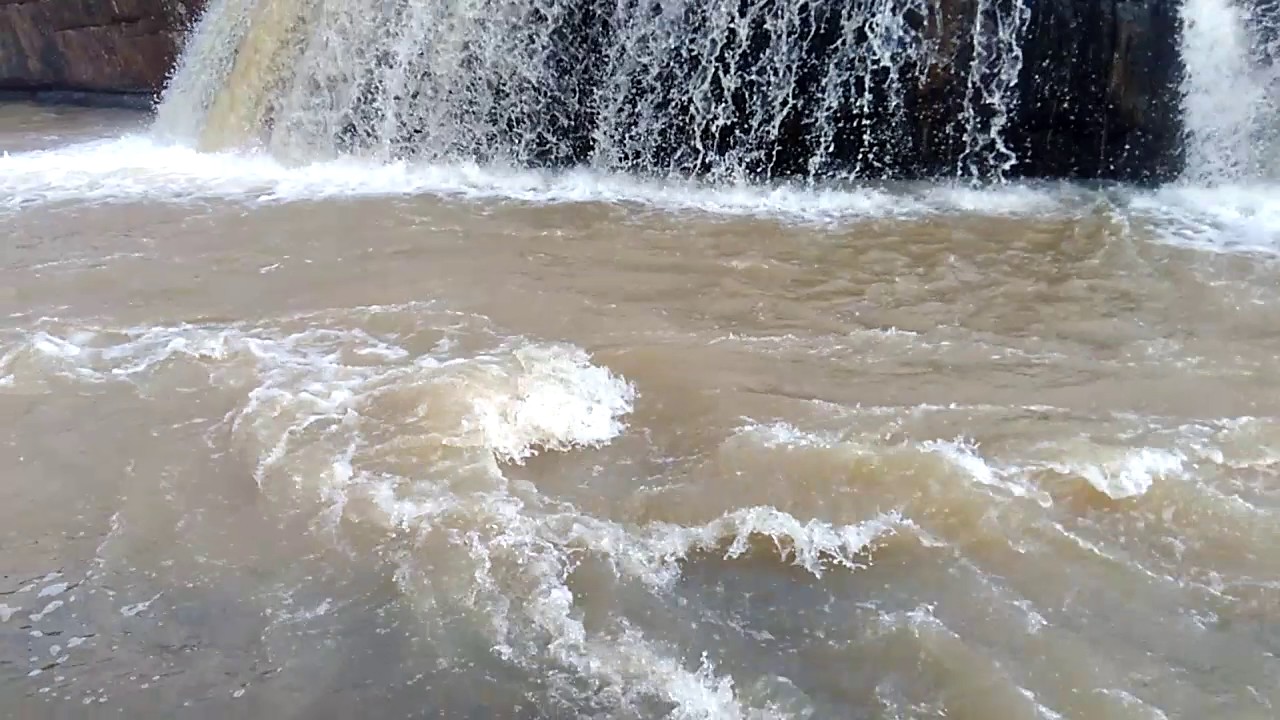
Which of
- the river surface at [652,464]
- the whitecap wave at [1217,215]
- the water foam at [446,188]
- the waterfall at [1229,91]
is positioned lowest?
the river surface at [652,464]

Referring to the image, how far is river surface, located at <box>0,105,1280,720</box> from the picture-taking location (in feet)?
7.77

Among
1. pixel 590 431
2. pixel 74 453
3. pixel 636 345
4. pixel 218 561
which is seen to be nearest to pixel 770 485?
pixel 590 431

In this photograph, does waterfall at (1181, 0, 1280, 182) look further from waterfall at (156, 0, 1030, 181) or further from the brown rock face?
the brown rock face

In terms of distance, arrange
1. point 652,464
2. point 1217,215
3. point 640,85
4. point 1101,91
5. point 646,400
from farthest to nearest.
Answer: point 640,85, point 1101,91, point 1217,215, point 646,400, point 652,464

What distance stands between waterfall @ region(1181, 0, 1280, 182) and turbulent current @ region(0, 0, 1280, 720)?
0.06ft

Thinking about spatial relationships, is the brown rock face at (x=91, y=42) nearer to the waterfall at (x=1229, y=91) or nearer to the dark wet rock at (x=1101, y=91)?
the dark wet rock at (x=1101, y=91)

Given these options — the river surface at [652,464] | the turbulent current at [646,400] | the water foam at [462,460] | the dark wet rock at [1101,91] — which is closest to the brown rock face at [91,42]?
the turbulent current at [646,400]

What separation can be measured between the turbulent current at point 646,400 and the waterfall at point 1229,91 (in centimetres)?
2

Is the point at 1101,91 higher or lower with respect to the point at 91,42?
lower

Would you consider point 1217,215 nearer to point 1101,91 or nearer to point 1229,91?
point 1229,91

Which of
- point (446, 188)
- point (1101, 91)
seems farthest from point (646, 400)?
point (1101, 91)

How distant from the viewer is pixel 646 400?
358 cm

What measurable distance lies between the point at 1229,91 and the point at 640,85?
10.0 ft

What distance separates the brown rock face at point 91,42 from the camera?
341 inches
